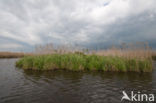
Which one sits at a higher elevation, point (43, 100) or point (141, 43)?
point (141, 43)

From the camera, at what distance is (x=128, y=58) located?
34.7ft

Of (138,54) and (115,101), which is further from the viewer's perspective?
(138,54)

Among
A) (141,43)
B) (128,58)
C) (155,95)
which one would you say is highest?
(141,43)

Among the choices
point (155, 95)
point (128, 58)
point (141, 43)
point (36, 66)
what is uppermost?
point (141, 43)

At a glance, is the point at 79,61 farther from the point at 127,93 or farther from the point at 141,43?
the point at 141,43

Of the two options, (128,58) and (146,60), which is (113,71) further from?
(146,60)

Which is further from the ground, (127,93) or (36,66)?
(36,66)

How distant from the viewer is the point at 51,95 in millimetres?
4277

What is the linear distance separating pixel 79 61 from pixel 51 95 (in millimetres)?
6548

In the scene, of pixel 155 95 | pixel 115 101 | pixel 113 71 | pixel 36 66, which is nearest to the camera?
pixel 115 101

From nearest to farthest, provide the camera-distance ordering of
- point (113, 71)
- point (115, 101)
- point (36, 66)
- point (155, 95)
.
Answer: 1. point (115, 101)
2. point (155, 95)
3. point (113, 71)
4. point (36, 66)

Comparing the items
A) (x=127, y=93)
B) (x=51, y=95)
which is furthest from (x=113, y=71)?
(x=51, y=95)

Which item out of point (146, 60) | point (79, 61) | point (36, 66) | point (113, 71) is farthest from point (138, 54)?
point (36, 66)

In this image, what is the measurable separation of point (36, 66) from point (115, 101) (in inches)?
377
